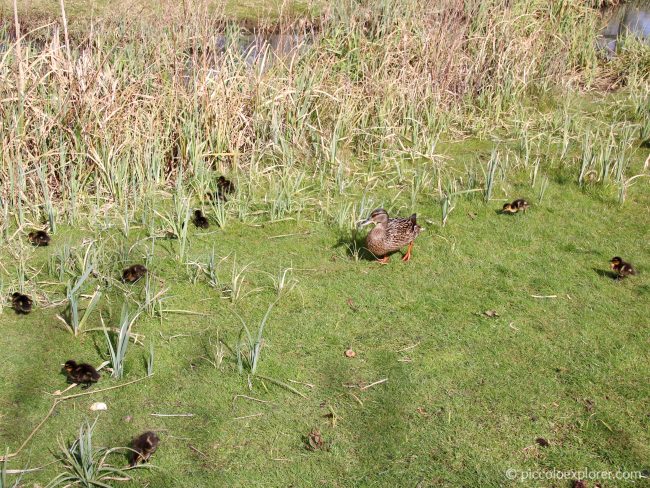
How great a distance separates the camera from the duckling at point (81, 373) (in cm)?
495

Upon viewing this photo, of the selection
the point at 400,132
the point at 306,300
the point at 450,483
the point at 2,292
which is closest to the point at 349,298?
the point at 306,300

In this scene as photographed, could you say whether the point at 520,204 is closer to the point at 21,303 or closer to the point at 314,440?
the point at 314,440

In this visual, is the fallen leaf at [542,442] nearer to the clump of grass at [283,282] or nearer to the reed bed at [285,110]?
the clump of grass at [283,282]

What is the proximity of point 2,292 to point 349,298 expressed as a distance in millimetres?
2703

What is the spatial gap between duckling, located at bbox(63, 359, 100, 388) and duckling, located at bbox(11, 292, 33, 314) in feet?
2.94

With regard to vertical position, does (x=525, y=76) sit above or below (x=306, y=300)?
above

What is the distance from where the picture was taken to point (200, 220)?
7.01 m

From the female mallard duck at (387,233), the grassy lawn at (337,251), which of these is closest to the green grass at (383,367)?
the grassy lawn at (337,251)

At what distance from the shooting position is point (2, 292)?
580 centimetres

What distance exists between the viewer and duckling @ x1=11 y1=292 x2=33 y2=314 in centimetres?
564

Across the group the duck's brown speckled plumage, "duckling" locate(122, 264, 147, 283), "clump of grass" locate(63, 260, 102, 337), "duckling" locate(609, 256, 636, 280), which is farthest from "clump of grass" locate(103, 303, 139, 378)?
"duckling" locate(609, 256, 636, 280)

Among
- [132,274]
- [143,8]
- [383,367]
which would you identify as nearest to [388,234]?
[383,367]

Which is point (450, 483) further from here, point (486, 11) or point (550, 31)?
point (550, 31)

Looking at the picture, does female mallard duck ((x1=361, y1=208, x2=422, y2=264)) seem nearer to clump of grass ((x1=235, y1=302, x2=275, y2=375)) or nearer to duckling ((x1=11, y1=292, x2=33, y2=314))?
clump of grass ((x1=235, y1=302, x2=275, y2=375))
